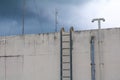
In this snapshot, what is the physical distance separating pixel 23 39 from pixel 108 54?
544cm

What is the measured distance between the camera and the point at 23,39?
1605 cm

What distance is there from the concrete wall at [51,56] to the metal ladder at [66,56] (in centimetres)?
25

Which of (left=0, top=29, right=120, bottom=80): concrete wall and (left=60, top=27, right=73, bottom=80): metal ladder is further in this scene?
(left=60, top=27, right=73, bottom=80): metal ladder

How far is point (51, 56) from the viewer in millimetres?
15047

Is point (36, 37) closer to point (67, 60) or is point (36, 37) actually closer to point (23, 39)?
point (23, 39)

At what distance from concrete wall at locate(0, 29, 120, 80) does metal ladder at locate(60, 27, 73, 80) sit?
0.83ft

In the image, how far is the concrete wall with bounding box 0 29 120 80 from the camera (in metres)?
13.8

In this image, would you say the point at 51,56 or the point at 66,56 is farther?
the point at 51,56

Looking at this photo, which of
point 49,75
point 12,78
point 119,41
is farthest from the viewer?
point 12,78

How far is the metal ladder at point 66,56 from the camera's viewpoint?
14379 millimetres

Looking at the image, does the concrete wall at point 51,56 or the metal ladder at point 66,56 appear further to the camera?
the metal ladder at point 66,56

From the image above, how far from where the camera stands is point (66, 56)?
47.8ft

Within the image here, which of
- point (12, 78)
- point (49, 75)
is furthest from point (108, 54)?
point (12, 78)

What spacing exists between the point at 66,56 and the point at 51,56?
99 centimetres
